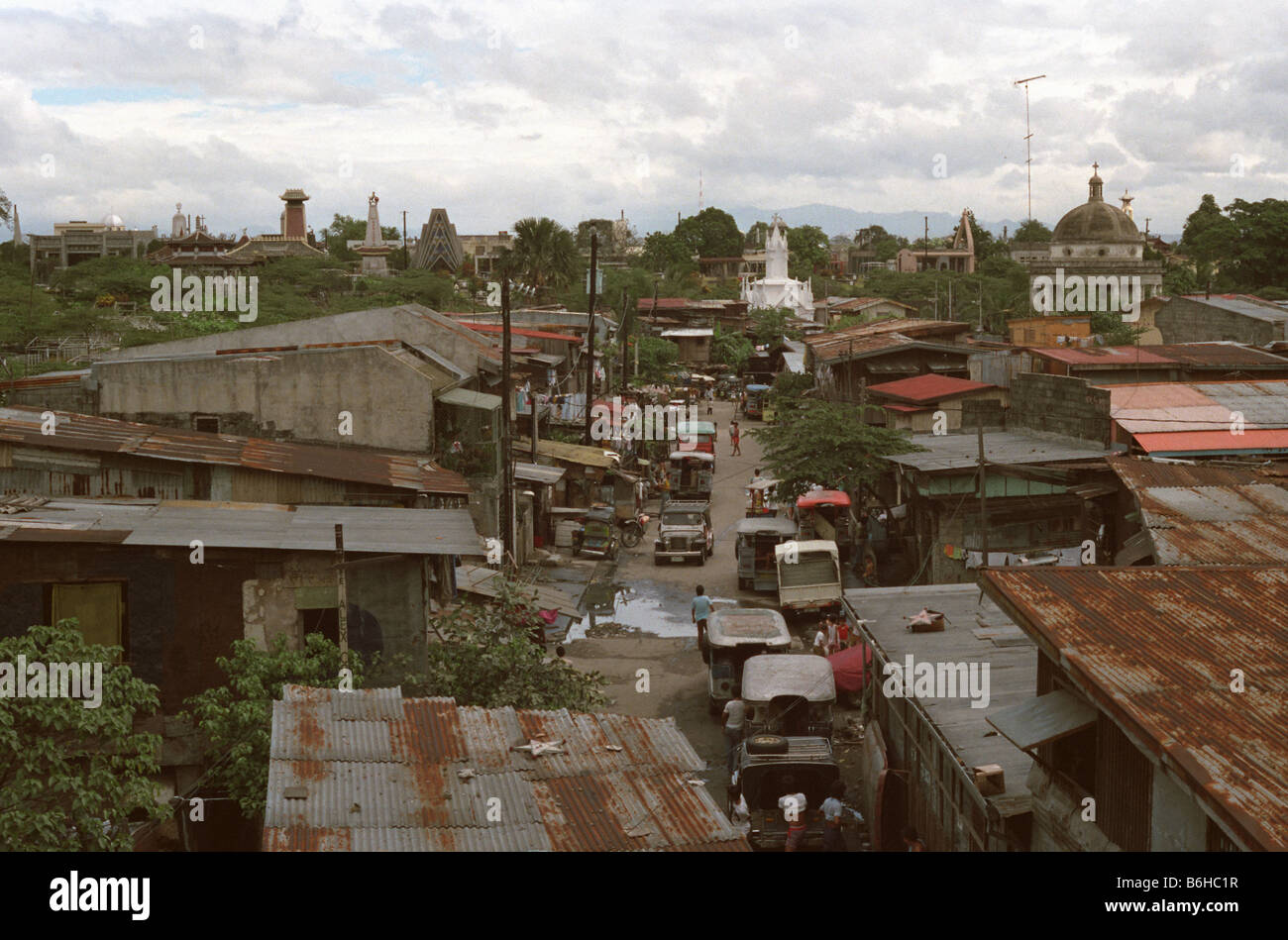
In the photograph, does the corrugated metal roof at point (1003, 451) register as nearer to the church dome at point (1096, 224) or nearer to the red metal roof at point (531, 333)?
the red metal roof at point (531, 333)

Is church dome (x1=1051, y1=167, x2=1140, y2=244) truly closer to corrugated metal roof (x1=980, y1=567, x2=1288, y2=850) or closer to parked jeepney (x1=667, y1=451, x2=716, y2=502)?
parked jeepney (x1=667, y1=451, x2=716, y2=502)

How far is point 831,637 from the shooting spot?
83.1ft

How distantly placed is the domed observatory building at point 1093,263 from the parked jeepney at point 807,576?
43026 mm

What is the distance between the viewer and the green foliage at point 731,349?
78.6 meters

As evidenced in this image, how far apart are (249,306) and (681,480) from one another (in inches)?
668

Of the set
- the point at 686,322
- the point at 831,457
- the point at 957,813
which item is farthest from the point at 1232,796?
the point at 686,322

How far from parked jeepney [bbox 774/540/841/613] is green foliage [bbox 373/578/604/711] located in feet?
37.1

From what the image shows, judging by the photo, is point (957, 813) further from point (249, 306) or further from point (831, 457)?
point (249, 306)

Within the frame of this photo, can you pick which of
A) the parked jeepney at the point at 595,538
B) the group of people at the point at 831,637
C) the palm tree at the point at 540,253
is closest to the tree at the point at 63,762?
the group of people at the point at 831,637

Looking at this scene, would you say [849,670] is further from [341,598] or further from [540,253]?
[540,253]

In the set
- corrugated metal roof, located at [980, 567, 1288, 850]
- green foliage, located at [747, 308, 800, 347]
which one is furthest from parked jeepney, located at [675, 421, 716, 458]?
corrugated metal roof, located at [980, 567, 1288, 850]

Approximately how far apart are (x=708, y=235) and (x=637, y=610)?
11345 centimetres

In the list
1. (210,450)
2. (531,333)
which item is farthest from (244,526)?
(531,333)

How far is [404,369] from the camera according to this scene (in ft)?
84.1
